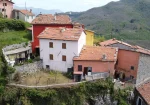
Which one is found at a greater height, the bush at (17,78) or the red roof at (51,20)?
the red roof at (51,20)

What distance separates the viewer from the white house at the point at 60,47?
30.4 m

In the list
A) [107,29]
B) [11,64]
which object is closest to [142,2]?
[107,29]

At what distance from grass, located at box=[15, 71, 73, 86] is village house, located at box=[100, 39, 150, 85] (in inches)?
306

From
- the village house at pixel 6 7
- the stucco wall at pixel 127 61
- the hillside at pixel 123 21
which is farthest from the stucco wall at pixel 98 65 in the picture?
the hillside at pixel 123 21

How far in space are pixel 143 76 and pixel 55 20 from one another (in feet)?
52.0

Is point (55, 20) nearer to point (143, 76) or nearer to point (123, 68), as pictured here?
point (123, 68)

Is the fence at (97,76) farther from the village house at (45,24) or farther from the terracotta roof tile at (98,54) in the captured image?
the village house at (45,24)

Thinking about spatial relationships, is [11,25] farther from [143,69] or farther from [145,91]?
[145,91]

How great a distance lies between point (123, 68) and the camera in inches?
1259

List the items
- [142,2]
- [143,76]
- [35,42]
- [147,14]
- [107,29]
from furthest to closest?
[142,2] < [147,14] < [107,29] < [35,42] < [143,76]

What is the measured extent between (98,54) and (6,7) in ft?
99.1

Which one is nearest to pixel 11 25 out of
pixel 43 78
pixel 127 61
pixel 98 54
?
pixel 43 78

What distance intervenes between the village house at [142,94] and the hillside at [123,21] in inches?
2529

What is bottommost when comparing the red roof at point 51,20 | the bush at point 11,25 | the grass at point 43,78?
the grass at point 43,78
